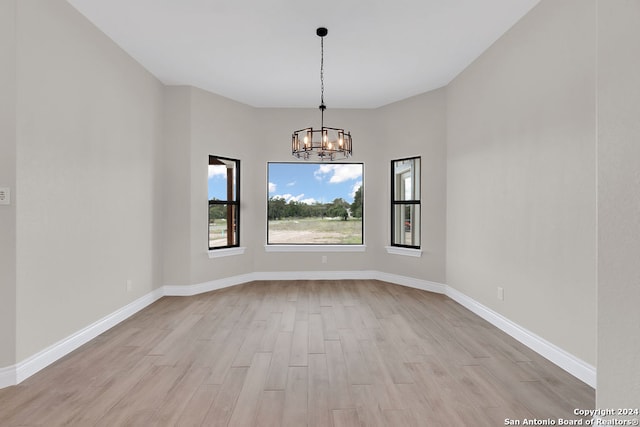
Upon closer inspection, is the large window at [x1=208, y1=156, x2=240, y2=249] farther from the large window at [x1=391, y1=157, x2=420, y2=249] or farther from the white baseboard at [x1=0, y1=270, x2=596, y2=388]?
the large window at [x1=391, y1=157, x2=420, y2=249]

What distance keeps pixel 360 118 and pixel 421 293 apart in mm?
3027

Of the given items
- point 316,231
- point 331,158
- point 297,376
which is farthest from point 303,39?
point 316,231

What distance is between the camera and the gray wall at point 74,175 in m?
2.39

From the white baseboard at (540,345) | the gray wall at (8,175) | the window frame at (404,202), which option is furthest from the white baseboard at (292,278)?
the window frame at (404,202)

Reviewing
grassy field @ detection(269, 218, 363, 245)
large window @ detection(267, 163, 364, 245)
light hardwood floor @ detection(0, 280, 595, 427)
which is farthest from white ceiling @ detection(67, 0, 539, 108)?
light hardwood floor @ detection(0, 280, 595, 427)

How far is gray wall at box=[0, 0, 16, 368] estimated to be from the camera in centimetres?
224

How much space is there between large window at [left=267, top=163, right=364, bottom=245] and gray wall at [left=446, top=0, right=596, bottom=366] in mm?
2100

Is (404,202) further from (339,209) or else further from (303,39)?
(303,39)

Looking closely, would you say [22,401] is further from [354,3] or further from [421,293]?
[421,293]

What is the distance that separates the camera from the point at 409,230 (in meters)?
5.28

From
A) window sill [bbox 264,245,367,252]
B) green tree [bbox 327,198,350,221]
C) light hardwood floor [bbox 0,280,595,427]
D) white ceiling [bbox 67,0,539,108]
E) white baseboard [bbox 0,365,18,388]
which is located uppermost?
white ceiling [bbox 67,0,539,108]

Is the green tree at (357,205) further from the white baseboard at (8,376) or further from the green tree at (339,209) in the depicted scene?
the white baseboard at (8,376)

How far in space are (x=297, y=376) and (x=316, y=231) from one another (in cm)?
356

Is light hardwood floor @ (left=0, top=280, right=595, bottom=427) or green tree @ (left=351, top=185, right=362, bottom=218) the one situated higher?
green tree @ (left=351, top=185, right=362, bottom=218)
